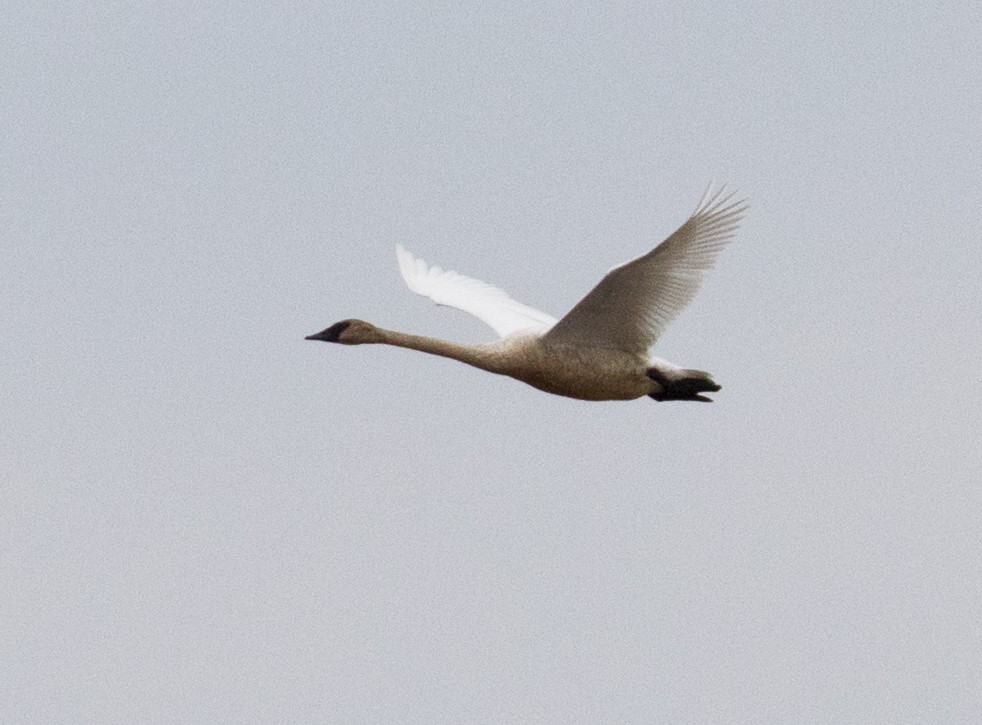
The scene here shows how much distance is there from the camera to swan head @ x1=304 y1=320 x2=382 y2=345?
59.3 feet

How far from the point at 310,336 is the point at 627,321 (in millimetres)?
2802

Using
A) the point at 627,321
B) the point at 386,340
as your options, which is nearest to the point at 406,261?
the point at 386,340

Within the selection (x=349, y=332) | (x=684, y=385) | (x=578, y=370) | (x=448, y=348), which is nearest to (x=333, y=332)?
(x=349, y=332)

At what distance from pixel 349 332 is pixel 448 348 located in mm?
945

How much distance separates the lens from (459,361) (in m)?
17.7

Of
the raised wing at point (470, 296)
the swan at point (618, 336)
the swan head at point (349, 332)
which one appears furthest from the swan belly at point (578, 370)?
the raised wing at point (470, 296)

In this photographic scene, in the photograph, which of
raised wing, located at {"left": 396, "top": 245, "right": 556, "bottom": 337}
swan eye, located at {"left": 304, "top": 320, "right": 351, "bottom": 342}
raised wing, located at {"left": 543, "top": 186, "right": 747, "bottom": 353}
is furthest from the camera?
raised wing, located at {"left": 396, "top": 245, "right": 556, "bottom": 337}

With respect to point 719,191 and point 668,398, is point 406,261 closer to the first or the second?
point 668,398

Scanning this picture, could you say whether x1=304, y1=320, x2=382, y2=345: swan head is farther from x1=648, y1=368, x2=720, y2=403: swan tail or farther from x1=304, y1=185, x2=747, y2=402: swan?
x1=648, y1=368, x2=720, y2=403: swan tail

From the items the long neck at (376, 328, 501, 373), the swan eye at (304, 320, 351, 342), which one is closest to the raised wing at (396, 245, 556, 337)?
the long neck at (376, 328, 501, 373)

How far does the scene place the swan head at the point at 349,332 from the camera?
711 inches

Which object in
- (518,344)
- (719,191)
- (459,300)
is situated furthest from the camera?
(459,300)

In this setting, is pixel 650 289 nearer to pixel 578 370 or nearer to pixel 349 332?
pixel 578 370

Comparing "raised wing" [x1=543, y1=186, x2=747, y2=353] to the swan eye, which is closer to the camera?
"raised wing" [x1=543, y1=186, x2=747, y2=353]
